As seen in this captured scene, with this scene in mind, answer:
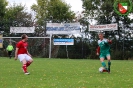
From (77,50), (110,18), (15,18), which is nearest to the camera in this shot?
(77,50)

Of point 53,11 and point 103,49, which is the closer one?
point 103,49

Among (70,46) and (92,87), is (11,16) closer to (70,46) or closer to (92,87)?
(70,46)

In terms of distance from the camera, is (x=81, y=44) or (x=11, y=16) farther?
(x=11, y=16)

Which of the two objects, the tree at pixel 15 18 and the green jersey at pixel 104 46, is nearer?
the green jersey at pixel 104 46

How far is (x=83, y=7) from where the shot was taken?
1953 inches

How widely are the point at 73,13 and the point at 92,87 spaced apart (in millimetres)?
42106

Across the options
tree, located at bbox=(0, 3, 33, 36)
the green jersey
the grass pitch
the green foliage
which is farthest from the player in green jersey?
tree, located at bbox=(0, 3, 33, 36)

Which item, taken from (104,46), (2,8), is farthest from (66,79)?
(2,8)

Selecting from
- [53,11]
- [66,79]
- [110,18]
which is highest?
[53,11]

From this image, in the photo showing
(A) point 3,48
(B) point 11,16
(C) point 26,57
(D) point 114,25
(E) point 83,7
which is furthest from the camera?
A: (B) point 11,16

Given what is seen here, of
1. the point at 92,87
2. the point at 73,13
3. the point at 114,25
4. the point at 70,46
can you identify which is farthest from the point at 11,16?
the point at 92,87

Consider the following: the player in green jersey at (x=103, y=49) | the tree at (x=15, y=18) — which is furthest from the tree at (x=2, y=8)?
the player in green jersey at (x=103, y=49)

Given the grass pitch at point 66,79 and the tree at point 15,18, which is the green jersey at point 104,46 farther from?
the tree at point 15,18

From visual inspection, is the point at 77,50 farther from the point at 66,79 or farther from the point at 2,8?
the point at 66,79
